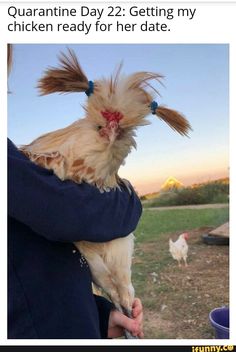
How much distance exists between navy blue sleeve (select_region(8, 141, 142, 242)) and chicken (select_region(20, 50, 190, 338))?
44mm

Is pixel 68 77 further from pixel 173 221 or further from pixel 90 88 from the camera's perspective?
pixel 173 221

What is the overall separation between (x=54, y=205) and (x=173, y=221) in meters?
1.32

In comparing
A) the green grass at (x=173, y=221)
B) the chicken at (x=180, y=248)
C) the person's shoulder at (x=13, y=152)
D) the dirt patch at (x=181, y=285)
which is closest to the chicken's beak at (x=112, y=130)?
the person's shoulder at (x=13, y=152)

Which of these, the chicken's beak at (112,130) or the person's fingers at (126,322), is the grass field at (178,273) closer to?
the person's fingers at (126,322)

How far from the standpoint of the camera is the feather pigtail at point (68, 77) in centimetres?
65

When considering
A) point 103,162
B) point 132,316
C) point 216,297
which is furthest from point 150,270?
point 103,162

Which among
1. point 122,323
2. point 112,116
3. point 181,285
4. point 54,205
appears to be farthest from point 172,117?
point 181,285

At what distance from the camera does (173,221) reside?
1.80m

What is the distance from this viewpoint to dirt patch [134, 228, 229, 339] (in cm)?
128

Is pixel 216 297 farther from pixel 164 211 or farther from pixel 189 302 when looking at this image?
pixel 164 211

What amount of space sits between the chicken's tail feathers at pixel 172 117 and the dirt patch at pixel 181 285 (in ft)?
2.18

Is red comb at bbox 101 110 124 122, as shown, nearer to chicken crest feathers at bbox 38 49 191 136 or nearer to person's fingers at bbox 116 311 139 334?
chicken crest feathers at bbox 38 49 191 136

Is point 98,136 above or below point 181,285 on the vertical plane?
above

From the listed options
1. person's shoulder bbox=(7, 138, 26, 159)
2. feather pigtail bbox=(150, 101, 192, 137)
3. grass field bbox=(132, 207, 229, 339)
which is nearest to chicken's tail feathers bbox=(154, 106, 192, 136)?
feather pigtail bbox=(150, 101, 192, 137)
